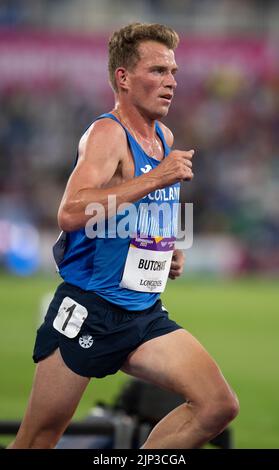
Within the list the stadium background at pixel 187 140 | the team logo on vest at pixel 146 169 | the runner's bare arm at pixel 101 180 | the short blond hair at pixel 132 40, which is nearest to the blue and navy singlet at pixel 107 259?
the team logo on vest at pixel 146 169

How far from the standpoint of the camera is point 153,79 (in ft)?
15.8

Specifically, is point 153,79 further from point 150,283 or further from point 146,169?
point 150,283

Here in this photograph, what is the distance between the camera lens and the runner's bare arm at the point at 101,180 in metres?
4.44

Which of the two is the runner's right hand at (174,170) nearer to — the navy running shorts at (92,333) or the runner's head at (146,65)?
the runner's head at (146,65)

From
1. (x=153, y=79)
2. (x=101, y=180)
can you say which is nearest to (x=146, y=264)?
(x=101, y=180)

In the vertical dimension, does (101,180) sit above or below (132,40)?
below

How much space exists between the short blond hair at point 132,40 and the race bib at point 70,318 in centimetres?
123

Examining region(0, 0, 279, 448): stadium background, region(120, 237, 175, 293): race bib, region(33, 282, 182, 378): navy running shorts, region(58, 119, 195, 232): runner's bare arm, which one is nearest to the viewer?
region(58, 119, 195, 232): runner's bare arm

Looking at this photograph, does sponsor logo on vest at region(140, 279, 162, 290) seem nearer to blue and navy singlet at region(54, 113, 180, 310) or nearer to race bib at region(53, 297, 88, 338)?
blue and navy singlet at region(54, 113, 180, 310)

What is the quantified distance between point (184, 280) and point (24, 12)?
31.1 ft

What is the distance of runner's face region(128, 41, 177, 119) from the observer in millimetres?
4828

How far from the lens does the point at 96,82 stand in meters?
23.0

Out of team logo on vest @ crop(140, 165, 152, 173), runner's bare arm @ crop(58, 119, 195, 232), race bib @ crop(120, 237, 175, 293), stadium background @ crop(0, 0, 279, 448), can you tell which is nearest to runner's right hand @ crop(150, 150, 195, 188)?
runner's bare arm @ crop(58, 119, 195, 232)

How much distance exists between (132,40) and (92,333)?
148 centimetres
